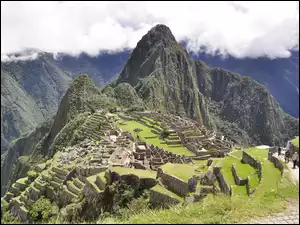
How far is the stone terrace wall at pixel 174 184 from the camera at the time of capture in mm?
20062

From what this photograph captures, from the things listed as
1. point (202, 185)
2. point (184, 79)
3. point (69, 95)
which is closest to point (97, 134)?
point (202, 185)

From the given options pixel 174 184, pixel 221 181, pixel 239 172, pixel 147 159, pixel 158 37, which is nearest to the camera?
pixel 221 181

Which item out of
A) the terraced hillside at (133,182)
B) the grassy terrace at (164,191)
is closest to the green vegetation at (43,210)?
the terraced hillside at (133,182)

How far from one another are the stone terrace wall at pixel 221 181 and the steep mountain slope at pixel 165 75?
122164 millimetres

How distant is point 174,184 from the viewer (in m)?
21.3

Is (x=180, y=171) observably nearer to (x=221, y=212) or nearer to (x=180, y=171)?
(x=180, y=171)

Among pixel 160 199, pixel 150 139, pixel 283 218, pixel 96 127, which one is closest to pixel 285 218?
pixel 283 218

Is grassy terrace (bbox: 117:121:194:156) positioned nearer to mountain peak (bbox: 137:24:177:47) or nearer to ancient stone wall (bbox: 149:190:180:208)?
ancient stone wall (bbox: 149:190:180:208)

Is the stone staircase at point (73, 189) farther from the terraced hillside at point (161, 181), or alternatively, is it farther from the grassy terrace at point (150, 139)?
the grassy terrace at point (150, 139)

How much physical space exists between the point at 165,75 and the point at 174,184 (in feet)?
493

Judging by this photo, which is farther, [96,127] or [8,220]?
[96,127]

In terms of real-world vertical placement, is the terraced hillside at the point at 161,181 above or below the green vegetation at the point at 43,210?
above

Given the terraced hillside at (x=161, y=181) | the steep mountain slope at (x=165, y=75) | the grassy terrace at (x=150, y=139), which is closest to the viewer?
the terraced hillside at (x=161, y=181)

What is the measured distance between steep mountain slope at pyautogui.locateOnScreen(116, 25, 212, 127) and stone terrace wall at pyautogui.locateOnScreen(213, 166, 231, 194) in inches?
4810
